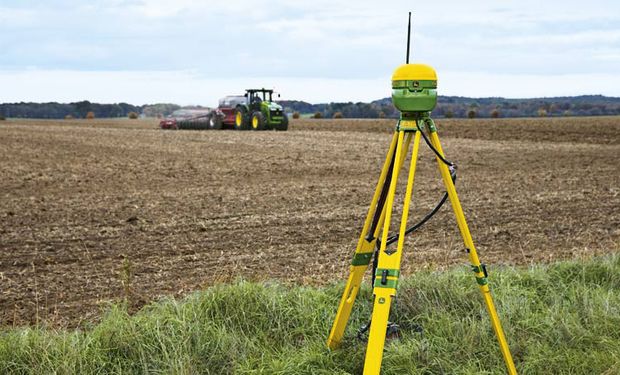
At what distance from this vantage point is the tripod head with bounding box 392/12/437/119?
3.66m

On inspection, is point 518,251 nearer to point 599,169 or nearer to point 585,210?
point 585,210

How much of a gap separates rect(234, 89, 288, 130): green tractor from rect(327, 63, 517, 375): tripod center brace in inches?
928

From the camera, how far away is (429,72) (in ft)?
12.0

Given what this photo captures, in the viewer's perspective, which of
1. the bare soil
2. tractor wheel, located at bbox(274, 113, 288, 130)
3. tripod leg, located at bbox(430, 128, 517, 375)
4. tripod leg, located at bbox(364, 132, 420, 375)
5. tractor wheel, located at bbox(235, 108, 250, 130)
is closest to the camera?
tripod leg, located at bbox(364, 132, 420, 375)

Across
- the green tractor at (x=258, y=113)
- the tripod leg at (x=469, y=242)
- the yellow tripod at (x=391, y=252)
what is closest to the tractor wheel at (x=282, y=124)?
the green tractor at (x=258, y=113)

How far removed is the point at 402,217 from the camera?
3.52m

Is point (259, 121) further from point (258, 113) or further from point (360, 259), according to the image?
point (360, 259)

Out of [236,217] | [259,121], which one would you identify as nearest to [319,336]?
[236,217]

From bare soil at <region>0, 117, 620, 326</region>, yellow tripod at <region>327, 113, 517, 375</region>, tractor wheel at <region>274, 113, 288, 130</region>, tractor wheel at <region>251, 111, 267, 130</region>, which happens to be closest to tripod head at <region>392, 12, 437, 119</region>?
yellow tripod at <region>327, 113, 517, 375</region>

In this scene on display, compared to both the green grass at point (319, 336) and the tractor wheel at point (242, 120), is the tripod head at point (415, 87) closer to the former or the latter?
the green grass at point (319, 336)

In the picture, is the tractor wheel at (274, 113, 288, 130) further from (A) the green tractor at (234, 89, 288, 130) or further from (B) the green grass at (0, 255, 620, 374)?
(B) the green grass at (0, 255, 620, 374)

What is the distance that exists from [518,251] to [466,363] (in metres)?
3.35

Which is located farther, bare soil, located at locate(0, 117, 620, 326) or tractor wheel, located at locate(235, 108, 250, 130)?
tractor wheel, located at locate(235, 108, 250, 130)

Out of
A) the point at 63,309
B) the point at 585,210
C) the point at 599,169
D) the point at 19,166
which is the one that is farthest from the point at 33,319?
the point at 599,169
